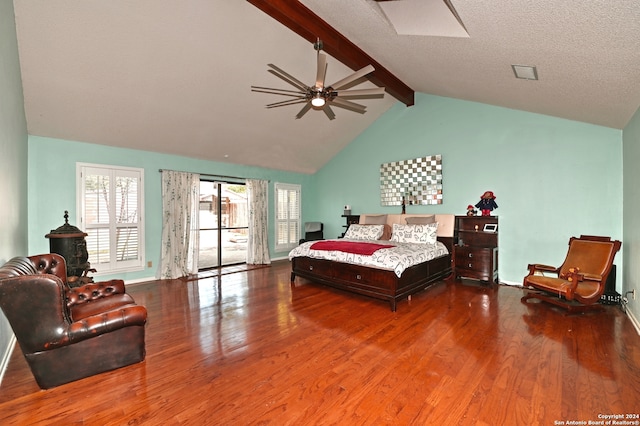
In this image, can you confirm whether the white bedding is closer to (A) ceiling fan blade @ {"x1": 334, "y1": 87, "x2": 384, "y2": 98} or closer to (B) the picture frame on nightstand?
(B) the picture frame on nightstand

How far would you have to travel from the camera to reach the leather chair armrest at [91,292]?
2.85m

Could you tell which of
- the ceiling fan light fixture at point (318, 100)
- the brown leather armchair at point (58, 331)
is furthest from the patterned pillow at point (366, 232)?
the brown leather armchair at point (58, 331)

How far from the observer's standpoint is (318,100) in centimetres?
322

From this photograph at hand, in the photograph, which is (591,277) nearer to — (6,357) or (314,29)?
(314,29)

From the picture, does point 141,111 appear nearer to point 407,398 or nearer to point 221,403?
point 221,403

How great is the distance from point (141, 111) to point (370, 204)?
492 centimetres

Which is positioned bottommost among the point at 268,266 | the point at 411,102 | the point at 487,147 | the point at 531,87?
the point at 268,266

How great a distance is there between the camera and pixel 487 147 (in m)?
5.05

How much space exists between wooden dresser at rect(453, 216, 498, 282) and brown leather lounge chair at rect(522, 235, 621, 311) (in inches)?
28.9

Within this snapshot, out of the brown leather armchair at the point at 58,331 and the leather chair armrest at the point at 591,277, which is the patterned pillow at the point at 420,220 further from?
the brown leather armchair at the point at 58,331

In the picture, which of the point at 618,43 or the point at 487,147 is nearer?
the point at 618,43

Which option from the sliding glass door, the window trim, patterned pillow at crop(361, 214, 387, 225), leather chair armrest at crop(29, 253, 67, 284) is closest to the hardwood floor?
leather chair armrest at crop(29, 253, 67, 284)

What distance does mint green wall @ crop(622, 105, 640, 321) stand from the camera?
3053 millimetres

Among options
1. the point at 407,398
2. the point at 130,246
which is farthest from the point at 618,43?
the point at 130,246
